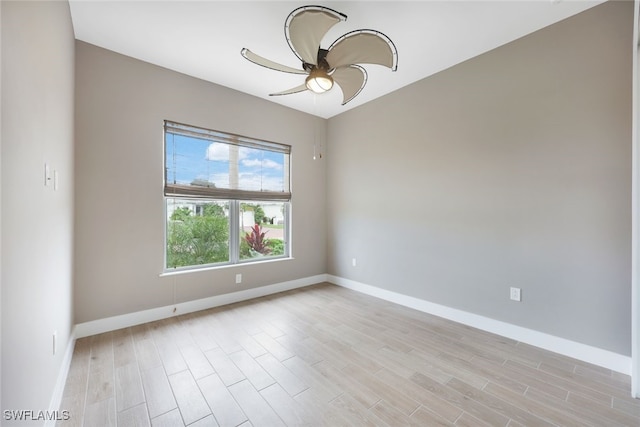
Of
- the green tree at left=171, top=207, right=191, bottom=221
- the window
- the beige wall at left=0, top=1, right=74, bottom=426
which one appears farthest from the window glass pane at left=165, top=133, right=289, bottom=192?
the beige wall at left=0, top=1, right=74, bottom=426

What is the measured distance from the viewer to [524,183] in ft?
8.36

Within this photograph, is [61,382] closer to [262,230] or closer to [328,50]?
[262,230]

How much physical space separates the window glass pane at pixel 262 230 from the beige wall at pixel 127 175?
1.26ft

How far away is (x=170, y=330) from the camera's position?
108 inches

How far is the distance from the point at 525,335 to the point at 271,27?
3.75 m

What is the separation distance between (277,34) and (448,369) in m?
3.29

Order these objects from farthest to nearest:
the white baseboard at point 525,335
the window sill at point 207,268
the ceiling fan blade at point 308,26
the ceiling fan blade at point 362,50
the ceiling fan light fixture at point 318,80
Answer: the window sill at point 207,268, the ceiling fan light fixture at point 318,80, the white baseboard at point 525,335, the ceiling fan blade at point 362,50, the ceiling fan blade at point 308,26

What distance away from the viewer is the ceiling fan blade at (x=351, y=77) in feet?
8.06

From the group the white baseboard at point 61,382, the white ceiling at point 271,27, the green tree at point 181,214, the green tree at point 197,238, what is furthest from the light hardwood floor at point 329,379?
the white ceiling at point 271,27

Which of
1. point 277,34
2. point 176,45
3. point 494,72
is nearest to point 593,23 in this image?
point 494,72

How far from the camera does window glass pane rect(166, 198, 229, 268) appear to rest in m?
3.20

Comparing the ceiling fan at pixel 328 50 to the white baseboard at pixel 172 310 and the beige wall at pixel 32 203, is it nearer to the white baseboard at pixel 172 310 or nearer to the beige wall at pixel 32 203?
the beige wall at pixel 32 203

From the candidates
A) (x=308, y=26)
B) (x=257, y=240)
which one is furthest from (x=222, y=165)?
(x=308, y=26)

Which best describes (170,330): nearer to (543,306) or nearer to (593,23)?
(543,306)
